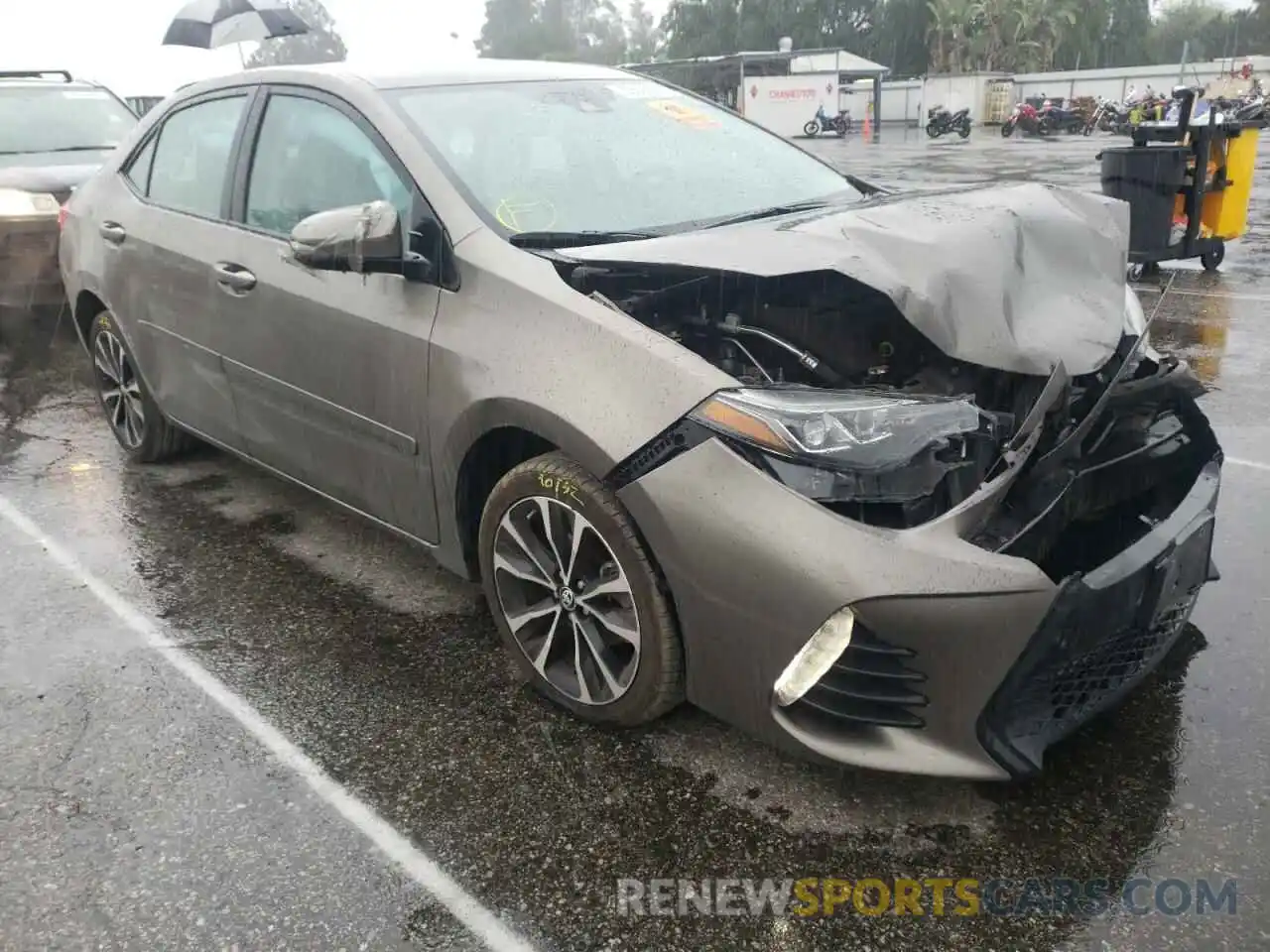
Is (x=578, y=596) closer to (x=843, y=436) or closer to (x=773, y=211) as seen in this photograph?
(x=843, y=436)

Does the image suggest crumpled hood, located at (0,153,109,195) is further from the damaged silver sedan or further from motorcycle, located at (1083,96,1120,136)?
motorcycle, located at (1083,96,1120,136)

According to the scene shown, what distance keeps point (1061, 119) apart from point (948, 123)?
312cm

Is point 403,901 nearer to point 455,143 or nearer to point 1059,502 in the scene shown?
point 1059,502

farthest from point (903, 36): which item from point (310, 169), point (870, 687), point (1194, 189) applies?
point (870, 687)

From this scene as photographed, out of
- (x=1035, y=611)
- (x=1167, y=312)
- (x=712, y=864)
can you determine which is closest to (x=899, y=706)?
(x=1035, y=611)

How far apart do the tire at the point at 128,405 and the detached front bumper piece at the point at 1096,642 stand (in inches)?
146

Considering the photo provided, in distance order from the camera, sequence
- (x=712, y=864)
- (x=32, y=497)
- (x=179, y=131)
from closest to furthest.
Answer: (x=712, y=864)
(x=179, y=131)
(x=32, y=497)

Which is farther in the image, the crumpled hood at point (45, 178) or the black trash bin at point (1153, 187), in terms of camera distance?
the black trash bin at point (1153, 187)

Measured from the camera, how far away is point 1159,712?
281cm

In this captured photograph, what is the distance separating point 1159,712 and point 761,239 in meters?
1.56

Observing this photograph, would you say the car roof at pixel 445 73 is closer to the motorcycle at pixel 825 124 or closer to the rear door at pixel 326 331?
the rear door at pixel 326 331

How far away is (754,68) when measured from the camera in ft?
146

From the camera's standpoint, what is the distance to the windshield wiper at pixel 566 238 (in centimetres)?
293

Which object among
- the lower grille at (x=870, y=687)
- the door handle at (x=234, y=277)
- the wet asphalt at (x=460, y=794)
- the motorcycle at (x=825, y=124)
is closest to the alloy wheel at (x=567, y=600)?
the wet asphalt at (x=460, y=794)
